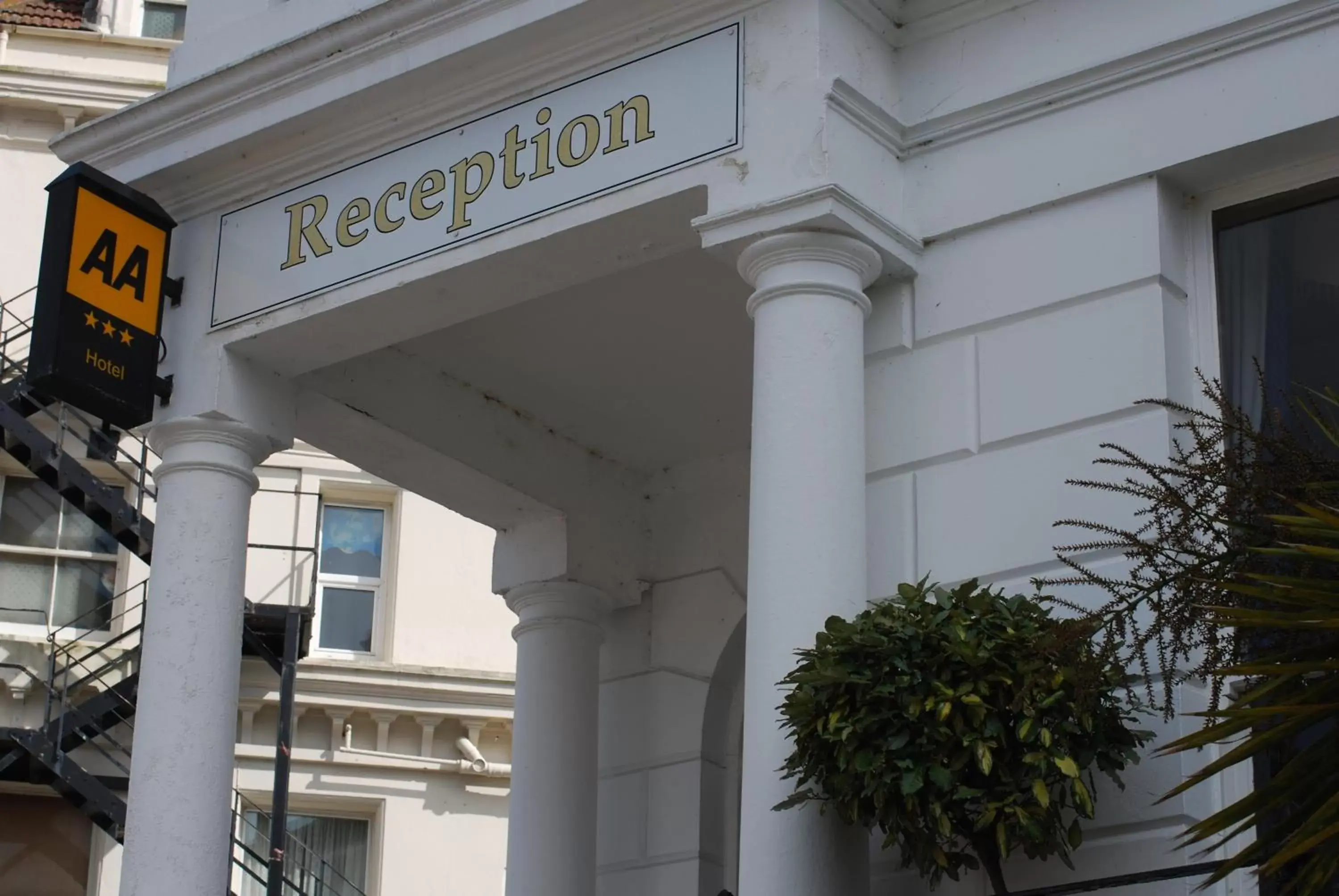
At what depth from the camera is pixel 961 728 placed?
8414 mm

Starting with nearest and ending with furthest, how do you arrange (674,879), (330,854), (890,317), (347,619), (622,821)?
(890,317) < (674,879) < (622,821) < (330,854) < (347,619)

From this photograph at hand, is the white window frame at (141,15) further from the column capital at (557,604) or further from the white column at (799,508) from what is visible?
the white column at (799,508)

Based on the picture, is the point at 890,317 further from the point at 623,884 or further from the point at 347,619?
the point at 347,619

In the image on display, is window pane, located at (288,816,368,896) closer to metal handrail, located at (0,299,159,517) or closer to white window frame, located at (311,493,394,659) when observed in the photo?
white window frame, located at (311,493,394,659)

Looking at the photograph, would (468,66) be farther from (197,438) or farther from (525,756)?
(525,756)

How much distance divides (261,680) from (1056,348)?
62.0 ft

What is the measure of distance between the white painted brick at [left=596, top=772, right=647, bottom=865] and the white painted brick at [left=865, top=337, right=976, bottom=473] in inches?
167

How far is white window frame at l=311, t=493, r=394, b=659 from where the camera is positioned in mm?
28344

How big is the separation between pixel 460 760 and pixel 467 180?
669 inches

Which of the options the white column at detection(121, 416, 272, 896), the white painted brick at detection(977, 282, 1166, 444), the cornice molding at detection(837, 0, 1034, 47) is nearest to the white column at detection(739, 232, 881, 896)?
the white painted brick at detection(977, 282, 1166, 444)

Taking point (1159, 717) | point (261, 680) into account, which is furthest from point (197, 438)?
point (261, 680)

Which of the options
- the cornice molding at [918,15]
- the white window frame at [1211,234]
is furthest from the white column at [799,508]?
the white window frame at [1211,234]

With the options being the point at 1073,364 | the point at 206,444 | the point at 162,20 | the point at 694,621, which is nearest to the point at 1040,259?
the point at 1073,364

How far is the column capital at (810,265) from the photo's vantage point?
10.1 meters
